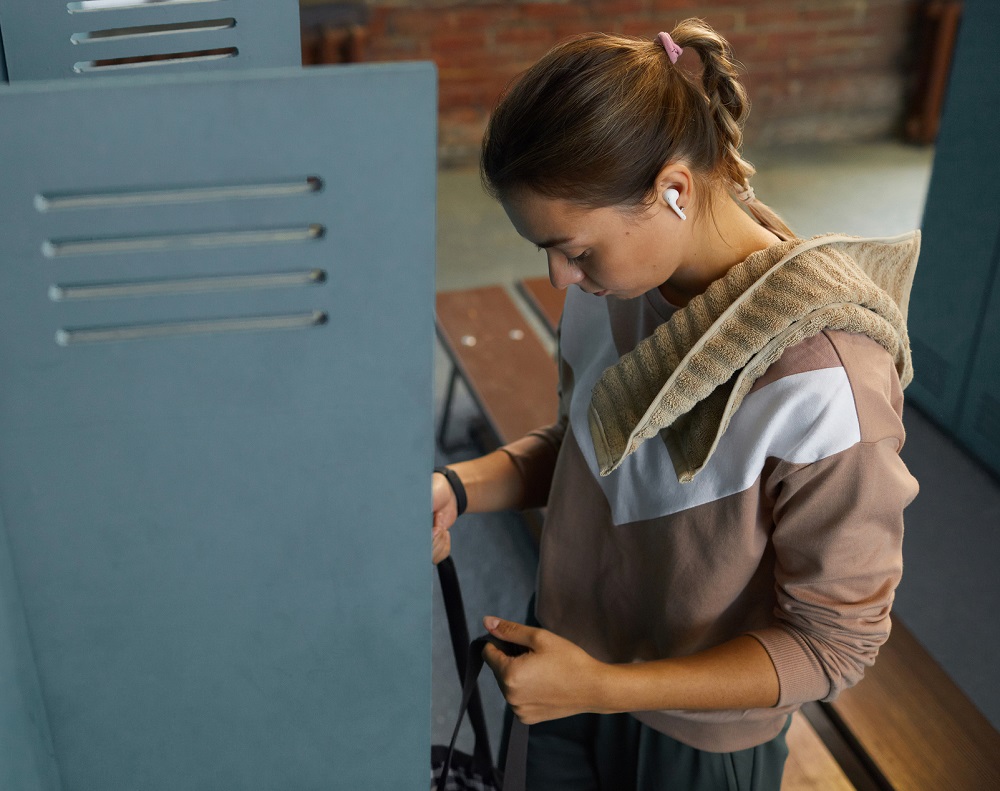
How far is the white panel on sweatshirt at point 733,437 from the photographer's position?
957 mm

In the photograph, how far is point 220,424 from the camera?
620 mm

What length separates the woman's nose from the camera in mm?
1072

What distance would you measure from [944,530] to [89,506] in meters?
2.69

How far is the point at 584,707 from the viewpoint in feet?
3.47

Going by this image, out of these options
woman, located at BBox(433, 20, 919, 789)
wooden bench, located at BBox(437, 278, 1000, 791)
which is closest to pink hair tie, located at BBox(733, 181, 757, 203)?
woman, located at BBox(433, 20, 919, 789)

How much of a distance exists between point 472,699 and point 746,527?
440 millimetres

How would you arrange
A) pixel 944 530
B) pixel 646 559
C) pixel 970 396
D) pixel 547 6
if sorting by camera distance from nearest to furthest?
pixel 646 559 < pixel 944 530 < pixel 970 396 < pixel 547 6

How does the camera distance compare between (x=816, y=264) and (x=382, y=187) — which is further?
(x=816, y=264)

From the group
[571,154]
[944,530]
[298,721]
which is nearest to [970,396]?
[944,530]

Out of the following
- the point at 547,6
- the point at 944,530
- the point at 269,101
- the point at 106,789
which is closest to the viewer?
the point at 269,101

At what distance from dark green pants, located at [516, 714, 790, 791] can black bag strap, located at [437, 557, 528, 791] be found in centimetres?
8

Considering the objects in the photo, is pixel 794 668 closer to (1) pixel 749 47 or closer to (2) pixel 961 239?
(2) pixel 961 239

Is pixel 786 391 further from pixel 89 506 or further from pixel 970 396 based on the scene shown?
pixel 970 396

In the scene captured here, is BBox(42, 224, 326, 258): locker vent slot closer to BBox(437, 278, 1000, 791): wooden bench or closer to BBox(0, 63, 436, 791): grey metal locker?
BBox(0, 63, 436, 791): grey metal locker
